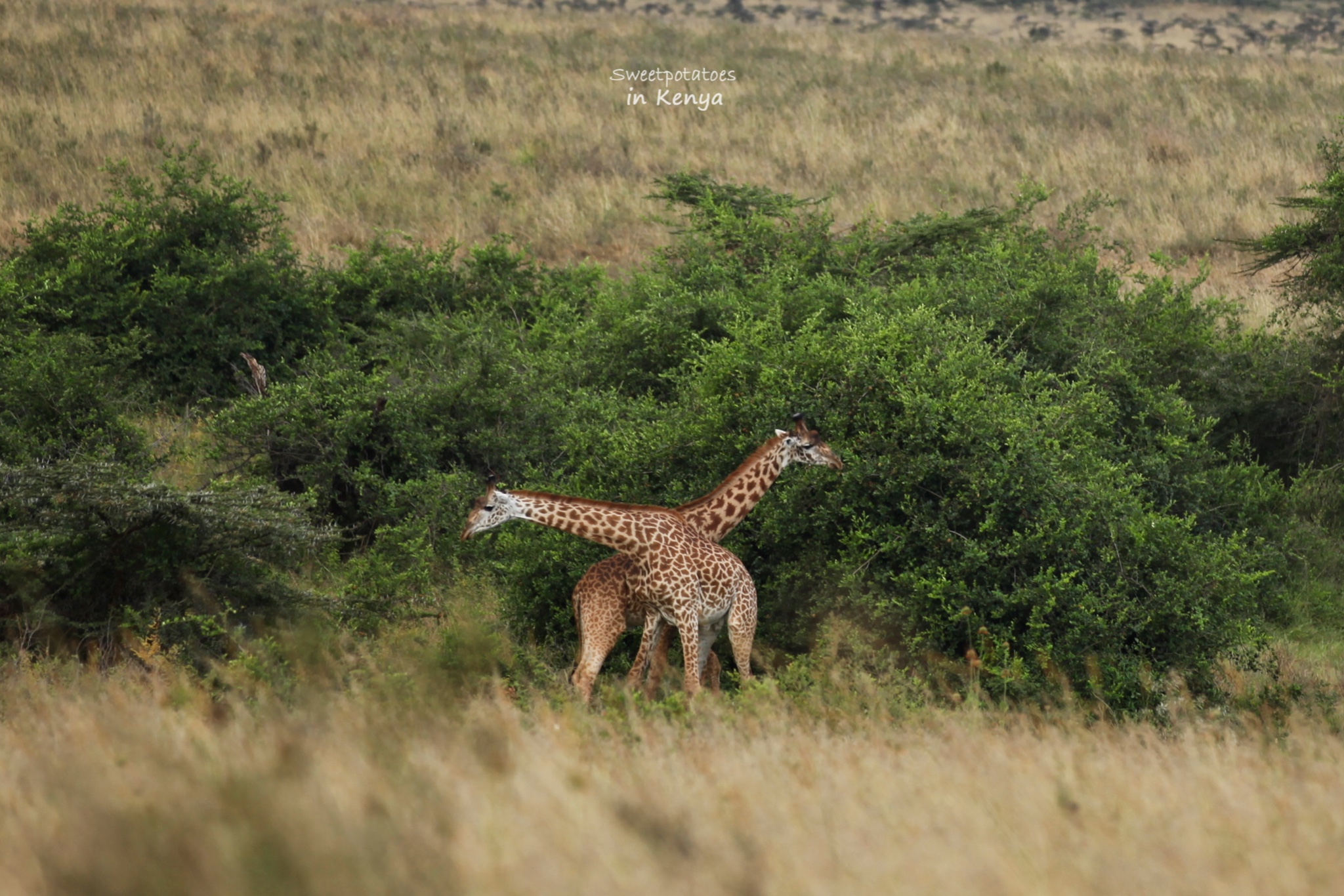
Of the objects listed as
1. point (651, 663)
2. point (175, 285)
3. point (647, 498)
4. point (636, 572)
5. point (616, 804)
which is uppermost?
point (616, 804)

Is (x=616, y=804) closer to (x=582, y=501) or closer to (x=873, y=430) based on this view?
(x=582, y=501)

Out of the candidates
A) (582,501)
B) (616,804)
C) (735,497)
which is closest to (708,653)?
(735,497)

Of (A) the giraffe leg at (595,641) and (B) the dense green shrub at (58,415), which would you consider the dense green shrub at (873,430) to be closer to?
(B) the dense green shrub at (58,415)

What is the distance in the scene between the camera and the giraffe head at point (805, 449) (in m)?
8.19

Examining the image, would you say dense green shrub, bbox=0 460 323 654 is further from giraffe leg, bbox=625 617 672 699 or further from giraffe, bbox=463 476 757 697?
giraffe leg, bbox=625 617 672 699

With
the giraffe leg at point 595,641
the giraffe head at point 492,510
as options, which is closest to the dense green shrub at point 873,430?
the giraffe leg at point 595,641

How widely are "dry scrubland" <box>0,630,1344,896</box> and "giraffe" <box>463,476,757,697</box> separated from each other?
119cm

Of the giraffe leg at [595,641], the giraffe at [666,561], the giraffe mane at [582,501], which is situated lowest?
the giraffe leg at [595,641]

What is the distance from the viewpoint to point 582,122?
26438mm

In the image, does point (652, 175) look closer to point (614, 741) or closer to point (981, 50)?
point (981, 50)

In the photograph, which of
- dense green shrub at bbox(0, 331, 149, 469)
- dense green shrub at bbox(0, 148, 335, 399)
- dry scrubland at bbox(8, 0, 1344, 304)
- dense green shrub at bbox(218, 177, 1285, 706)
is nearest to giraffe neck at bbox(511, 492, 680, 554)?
dense green shrub at bbox(218, 177, 1285, 706)

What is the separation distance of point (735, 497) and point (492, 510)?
1.52m

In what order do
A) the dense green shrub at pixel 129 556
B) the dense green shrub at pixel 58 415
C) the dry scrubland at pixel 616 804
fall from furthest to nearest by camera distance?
the dense green shrub at pixel 58 415 → the dense green shrub at pixel 129 556 → the dry scrubland at pixel 616 804

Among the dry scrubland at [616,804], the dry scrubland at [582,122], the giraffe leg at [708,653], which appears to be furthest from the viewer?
the dry scrubland at [582,122]
